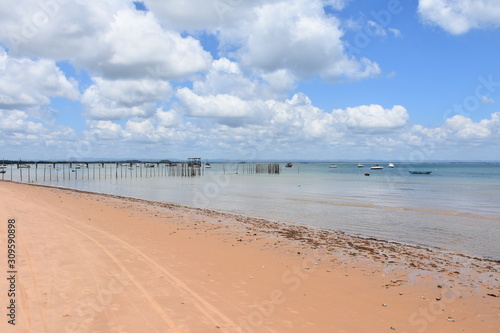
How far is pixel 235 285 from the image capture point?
7863mm

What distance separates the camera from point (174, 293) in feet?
23.0

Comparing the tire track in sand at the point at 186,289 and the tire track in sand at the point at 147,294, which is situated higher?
the tire track in sand at the point at 147,294

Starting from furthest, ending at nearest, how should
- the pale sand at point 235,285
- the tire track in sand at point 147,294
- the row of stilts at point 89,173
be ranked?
the row of stilts at point 89,173 < the pale sand at point 235,285 < the tire track in sand at point 147,294

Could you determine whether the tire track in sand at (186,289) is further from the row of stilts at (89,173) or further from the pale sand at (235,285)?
the row of stilts at (89,173)

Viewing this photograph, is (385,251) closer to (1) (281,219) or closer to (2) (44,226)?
(1) (281,219)

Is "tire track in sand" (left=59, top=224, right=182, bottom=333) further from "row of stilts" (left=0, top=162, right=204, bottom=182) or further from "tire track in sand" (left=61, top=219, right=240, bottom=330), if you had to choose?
"row of stilts" (left=0, top=162, right=204, bottom=182)

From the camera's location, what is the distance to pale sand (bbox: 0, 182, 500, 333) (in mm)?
5941

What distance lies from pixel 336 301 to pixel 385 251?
574cm

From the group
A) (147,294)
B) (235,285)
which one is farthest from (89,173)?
(147,294)

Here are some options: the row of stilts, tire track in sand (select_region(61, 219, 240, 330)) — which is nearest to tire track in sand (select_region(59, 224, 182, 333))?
tire track in sand (select_region(61, 219, 240, 330))

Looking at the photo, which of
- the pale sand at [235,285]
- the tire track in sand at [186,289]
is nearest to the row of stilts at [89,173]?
the tire track in sand at [186,289]

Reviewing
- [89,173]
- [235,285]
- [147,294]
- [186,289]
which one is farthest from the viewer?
[89,173]

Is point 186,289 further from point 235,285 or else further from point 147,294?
point 235,285

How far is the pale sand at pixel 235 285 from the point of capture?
5.94 meters
